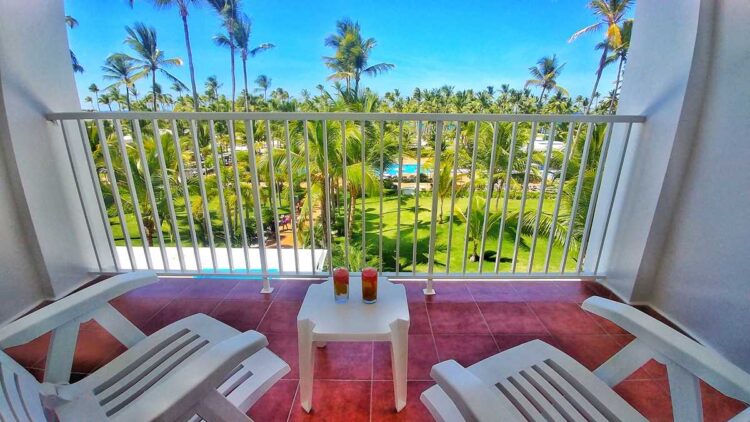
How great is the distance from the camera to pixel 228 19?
18.4 meters

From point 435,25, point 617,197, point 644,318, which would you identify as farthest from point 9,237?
point 435,25

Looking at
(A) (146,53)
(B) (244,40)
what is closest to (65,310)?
(B) (244,40)

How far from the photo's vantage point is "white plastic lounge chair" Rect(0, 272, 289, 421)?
65 centimetres

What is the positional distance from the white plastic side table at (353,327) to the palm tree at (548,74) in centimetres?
2397

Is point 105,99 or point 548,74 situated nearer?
point 105,99

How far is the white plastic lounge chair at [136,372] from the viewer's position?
2.15ft

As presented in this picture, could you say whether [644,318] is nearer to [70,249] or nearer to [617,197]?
[617,197]

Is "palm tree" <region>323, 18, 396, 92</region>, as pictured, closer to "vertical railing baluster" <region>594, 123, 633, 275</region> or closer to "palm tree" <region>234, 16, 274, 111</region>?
"palm tree" <region>234, 16, 274, 111</region>

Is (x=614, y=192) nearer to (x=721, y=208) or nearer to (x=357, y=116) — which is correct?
(x=721, y=208)

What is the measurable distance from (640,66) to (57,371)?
291cm

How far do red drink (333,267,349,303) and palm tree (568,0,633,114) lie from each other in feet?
56.3

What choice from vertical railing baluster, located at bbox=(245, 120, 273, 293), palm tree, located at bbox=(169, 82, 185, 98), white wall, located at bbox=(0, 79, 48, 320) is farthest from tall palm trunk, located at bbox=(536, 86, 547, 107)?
white wall, located at bbox=(0, 79, 48, 320)

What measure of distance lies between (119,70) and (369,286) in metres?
23.5

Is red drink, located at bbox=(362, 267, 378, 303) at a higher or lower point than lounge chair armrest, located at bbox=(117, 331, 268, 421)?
lower
